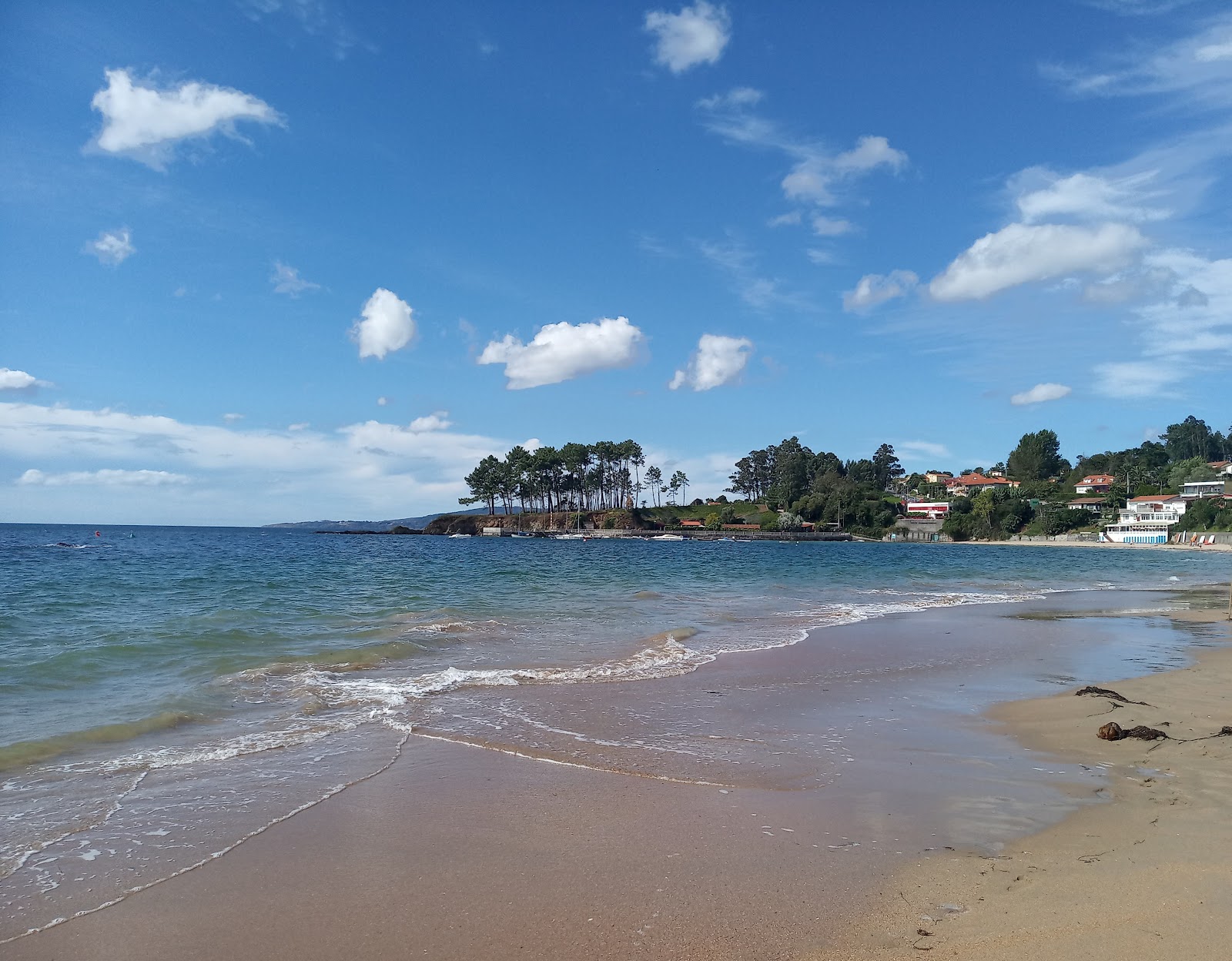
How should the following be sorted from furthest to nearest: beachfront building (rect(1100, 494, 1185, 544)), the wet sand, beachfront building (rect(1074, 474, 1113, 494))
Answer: beachfront building (rect(1074, 474, 1113, 494))
beachfront building (rect(1100, 494, 1185, 544))
the wet sand

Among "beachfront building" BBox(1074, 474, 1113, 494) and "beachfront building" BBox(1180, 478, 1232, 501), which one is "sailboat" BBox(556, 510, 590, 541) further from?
"beachfront building" BBox(1180, 478, 1232, 501)

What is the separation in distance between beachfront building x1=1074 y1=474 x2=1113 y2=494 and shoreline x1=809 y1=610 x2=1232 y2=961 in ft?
500

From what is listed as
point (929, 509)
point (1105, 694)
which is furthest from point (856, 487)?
point (1105, 694)

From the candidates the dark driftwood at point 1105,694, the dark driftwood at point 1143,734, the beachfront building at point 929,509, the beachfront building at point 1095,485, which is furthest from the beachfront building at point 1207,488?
the dark driftwood at point 1143,734

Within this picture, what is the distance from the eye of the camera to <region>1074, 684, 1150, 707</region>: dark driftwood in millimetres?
10005

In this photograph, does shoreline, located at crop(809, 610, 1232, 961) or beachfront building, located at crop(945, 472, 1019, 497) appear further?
beachfront building, located at crop(945, 472, 1019, 497)

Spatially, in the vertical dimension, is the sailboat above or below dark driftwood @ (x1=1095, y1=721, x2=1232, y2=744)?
below

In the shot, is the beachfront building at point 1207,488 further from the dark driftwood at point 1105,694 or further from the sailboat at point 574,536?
the dark driftwood at point 1105,694

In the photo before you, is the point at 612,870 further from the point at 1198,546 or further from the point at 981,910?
the point at 1198,546

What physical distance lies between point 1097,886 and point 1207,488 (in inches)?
5884

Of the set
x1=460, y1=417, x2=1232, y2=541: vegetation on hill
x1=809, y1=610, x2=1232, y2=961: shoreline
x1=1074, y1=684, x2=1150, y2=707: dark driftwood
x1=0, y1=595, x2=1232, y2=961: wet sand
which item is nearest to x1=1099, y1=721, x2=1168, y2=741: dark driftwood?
x1=0, y1=595, x2=1232, y2=961: wet sand

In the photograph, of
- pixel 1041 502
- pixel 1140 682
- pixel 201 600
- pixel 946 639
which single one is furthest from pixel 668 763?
→ pixel 1041 502

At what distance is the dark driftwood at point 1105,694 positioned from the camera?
32.8 ft

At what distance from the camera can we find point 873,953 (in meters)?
3.93
